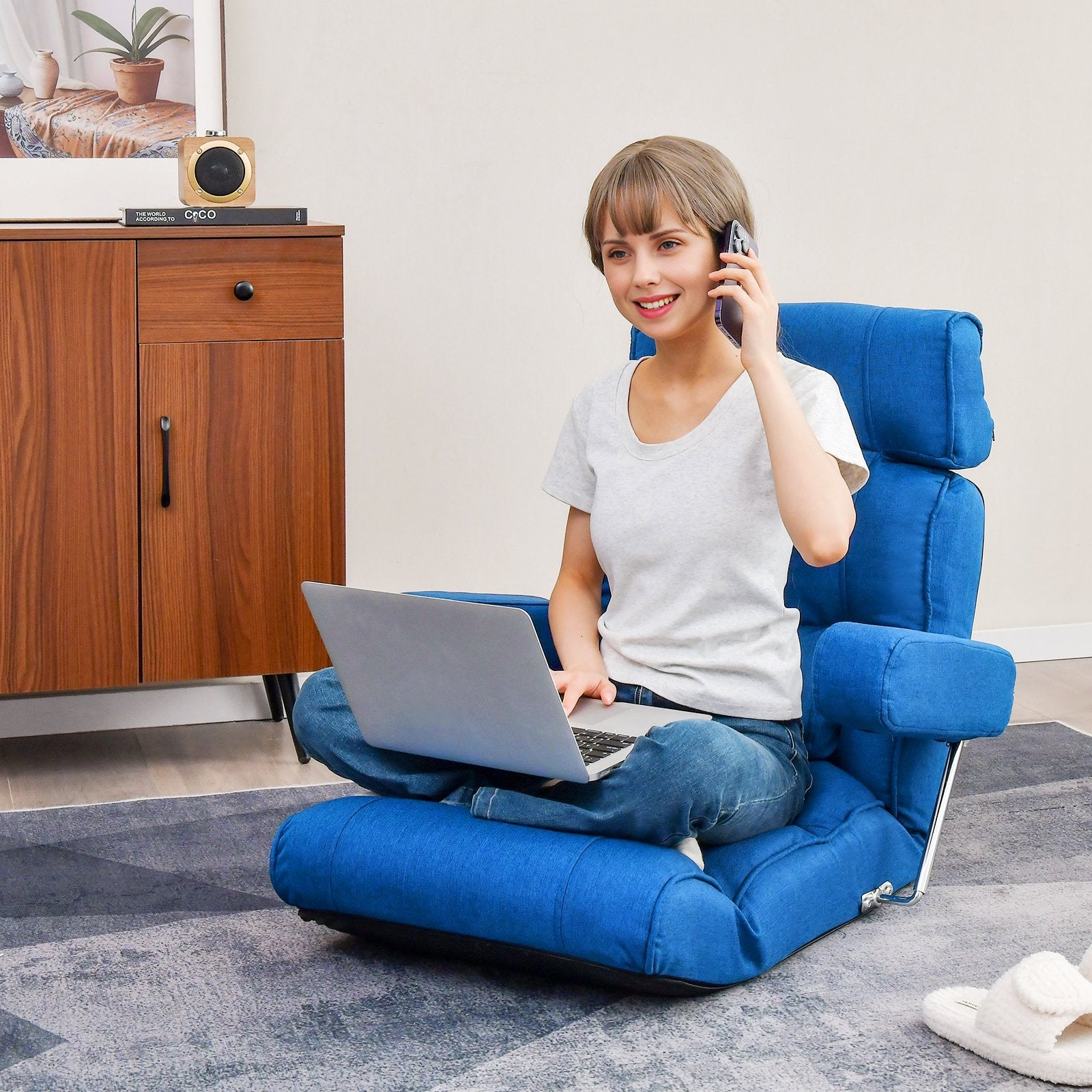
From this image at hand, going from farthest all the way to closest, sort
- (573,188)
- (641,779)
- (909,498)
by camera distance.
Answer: (573,188) < (909,498) < (641,779)

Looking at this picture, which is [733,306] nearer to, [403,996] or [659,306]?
[659,306]

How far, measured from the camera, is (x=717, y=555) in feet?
6.10

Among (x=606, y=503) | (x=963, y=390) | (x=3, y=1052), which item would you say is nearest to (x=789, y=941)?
(x=606, y=503)

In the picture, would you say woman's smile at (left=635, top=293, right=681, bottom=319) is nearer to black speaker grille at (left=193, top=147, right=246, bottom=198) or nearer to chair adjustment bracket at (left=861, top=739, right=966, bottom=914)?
chair adjustment bracket at (left=861, top=739, right=966, bottom=914)

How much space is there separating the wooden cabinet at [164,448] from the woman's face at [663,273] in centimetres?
84

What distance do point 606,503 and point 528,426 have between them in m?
1.30

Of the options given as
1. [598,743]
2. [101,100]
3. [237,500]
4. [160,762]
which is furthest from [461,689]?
[101,100]

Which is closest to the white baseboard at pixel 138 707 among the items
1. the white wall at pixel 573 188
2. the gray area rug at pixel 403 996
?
the white wall at pixel 573 188

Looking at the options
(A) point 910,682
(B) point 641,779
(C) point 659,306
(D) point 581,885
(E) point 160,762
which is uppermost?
(C) point 659,306

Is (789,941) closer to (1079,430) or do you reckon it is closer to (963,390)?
(963,390)

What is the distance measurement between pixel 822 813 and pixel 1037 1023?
441 millimetres

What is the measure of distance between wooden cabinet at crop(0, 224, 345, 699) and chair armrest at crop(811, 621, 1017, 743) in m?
1.16

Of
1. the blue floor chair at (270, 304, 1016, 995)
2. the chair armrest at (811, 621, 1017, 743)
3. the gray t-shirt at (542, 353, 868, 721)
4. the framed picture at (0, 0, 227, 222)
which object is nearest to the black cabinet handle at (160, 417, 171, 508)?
the framed picture at (0, 0, 227, 222)

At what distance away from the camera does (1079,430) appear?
367 cm
